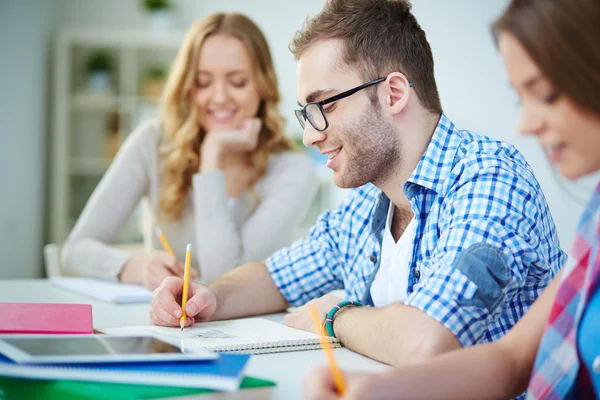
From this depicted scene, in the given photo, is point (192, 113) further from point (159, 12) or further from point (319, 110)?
point (159, 12)

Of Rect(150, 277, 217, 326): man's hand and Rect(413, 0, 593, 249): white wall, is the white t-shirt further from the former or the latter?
Rect(413, 0, 593, 249): white wall

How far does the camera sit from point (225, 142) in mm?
2365

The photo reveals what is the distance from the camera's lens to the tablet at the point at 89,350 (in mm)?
841

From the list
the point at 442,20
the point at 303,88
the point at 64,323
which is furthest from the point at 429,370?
the point at 442,20

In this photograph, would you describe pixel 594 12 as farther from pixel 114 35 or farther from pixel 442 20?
pixel 114 35

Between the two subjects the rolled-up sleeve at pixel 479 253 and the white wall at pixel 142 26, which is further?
the white wall at pixel 142 26

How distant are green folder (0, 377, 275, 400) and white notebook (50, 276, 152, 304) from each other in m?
0.89

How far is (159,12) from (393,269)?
14.3 feet

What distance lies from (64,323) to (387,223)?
0.71 metres

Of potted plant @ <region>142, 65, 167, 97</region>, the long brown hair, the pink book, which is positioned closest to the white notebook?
the pink book

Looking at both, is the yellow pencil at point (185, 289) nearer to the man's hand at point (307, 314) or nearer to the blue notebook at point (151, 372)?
the man's hand at point (307, 314)

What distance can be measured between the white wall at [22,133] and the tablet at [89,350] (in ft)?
12.7

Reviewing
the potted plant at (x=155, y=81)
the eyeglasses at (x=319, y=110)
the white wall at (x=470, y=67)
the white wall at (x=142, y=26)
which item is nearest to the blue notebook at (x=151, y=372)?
the eyeglasses at (x=319, y=110)

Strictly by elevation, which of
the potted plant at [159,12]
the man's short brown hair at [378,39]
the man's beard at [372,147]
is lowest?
the man's beard at [372,147]
